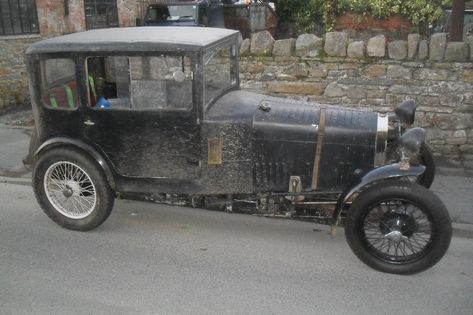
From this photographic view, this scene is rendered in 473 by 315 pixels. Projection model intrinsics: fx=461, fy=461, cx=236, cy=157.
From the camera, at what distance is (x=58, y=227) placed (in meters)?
4.68

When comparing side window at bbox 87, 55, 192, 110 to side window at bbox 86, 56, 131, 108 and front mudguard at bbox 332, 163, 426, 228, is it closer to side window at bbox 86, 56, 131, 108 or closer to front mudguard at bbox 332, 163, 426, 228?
side window at bbox 86, 56, 131, 108

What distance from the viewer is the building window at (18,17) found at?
32.1ft

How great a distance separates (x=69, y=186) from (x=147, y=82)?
132 centimetres

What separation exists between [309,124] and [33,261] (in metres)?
2.68

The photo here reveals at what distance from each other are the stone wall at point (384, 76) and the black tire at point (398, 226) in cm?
276

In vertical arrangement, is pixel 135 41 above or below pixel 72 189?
above

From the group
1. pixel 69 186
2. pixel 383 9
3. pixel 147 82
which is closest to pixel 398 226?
pixel 147 82

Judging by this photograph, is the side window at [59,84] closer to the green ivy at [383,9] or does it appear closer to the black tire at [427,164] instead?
the black tire at [427,164]

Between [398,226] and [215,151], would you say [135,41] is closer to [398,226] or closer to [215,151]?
[215,151]

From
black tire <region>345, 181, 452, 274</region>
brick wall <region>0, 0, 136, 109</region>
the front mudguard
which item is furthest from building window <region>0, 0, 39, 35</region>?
black tire <region>345, 181, 452, 274</region>

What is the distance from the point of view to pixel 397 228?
12.4 ft

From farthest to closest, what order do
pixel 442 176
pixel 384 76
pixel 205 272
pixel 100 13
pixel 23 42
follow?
pixel 100 13
pixel 23 42
pixel 384 76
pixel 442 176
pixel 205 272

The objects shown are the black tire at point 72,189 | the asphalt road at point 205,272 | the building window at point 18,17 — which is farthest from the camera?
the building window at point 18,17

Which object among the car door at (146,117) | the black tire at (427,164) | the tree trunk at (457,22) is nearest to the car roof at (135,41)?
the car door at (146,117)
